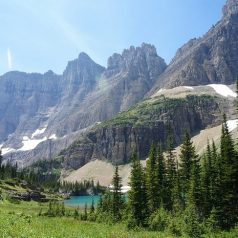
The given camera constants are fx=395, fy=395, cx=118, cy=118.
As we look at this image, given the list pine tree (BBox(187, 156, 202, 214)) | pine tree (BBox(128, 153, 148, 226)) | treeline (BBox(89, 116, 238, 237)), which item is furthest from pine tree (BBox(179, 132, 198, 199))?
pine tree (BBox(128, 153, 148, 226))

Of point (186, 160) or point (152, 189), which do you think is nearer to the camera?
point (152, 189)

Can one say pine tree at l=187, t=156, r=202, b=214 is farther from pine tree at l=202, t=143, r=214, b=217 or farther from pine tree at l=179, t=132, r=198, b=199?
pine tree at l=179, t=132, r=198, b=199

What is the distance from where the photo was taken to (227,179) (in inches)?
2335

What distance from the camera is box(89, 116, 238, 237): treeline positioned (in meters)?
56.0

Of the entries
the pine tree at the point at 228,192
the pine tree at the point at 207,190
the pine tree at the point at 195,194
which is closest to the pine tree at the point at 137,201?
the pine tree at the point at 195,194

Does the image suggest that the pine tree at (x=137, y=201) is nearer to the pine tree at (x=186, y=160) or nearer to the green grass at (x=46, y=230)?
the green grass at (x=46, y=230)

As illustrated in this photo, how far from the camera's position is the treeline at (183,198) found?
56.0 m

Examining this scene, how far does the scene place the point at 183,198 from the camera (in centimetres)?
7700

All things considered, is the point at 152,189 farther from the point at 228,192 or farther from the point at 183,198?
the point at 228,192

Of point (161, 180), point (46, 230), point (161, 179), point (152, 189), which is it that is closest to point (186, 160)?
point (161, 179)

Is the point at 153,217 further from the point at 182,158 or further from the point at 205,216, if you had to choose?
the point at 182,158

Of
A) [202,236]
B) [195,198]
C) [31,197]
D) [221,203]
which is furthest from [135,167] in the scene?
[31,197]

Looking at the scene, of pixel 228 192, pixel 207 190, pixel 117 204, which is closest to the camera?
pixel 228 192

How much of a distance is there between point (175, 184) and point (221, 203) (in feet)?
62.6
